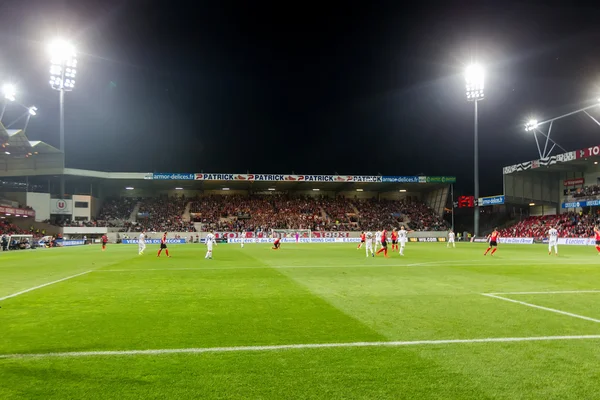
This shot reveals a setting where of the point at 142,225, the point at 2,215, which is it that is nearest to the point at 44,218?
the point at 2,215

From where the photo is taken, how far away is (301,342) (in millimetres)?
6113

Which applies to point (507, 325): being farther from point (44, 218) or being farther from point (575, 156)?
point (44, 218)

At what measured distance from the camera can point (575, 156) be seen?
173 ft

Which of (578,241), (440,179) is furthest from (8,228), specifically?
(578,241)

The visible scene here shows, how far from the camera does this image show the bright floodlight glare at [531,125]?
54844mm

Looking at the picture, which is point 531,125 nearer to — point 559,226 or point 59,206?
point 559,226

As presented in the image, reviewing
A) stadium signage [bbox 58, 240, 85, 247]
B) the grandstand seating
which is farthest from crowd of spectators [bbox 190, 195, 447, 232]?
stadium signage [bbox 58, 240, 85, 247]

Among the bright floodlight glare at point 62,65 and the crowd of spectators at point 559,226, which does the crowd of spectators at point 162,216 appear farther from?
the crowd of spectators at point 559,226

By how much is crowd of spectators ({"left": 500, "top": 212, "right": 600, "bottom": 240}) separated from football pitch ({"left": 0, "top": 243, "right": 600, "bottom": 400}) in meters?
47.7

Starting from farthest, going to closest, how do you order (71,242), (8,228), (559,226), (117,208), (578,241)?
(117,208) → (559,226) → (71,242) → (8,228) → (578,241)

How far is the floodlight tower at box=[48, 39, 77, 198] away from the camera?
166 ft

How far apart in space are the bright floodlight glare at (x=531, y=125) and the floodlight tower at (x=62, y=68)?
203 ft

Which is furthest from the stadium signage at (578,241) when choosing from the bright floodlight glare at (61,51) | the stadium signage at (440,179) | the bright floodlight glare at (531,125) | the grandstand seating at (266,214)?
the bright floodlight glare at (61,51)

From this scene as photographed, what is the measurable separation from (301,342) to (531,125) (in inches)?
2371
